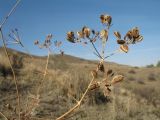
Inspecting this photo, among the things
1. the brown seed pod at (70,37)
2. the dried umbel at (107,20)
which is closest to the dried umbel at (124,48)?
the dried umbel at (107,20)

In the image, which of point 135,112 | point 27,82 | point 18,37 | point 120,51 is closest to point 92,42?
point 120,51

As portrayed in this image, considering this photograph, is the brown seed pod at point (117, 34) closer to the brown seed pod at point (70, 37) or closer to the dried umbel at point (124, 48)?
the dried umbel at point (124, 48)

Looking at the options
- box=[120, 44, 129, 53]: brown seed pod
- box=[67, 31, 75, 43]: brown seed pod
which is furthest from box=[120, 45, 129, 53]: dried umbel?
box=[67, 31, 75, 43]: brown seed pod

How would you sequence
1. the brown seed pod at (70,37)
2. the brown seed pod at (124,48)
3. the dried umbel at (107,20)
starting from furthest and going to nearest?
the brown seed pod at (70,37)
the dried umbel at (107,20)
the brown seed pod at (124,48)

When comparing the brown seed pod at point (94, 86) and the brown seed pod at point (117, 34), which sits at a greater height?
the brown seed pod at point (117, 34)

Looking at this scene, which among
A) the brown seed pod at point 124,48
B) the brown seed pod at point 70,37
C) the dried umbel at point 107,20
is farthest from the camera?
the brown seed pod at point 70,37

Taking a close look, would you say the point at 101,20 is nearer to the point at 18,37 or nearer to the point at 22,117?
the point at 22,117

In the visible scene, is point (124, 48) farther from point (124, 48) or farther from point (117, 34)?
point (117, 34)

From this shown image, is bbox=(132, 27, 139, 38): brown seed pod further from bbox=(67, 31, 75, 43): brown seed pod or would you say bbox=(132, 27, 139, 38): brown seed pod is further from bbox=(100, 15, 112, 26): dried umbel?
bbox=(67, 31, 75, 43): brown seed pod

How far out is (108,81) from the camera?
1835 mm

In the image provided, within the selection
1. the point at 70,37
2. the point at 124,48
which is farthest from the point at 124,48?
the point at 70,37

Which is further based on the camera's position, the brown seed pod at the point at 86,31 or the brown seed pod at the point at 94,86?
the brown seed pod at the point at 86,31

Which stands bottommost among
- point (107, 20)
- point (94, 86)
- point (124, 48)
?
point (94, 86)

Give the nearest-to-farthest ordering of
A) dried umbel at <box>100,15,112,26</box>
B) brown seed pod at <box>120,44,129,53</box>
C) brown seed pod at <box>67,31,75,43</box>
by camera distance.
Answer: brown seed pod at <box>120,44,129,53</box> → dried umbel at <box>100,15,112,26</box> → brown seed pod at <box>67,31,75,43</box>
